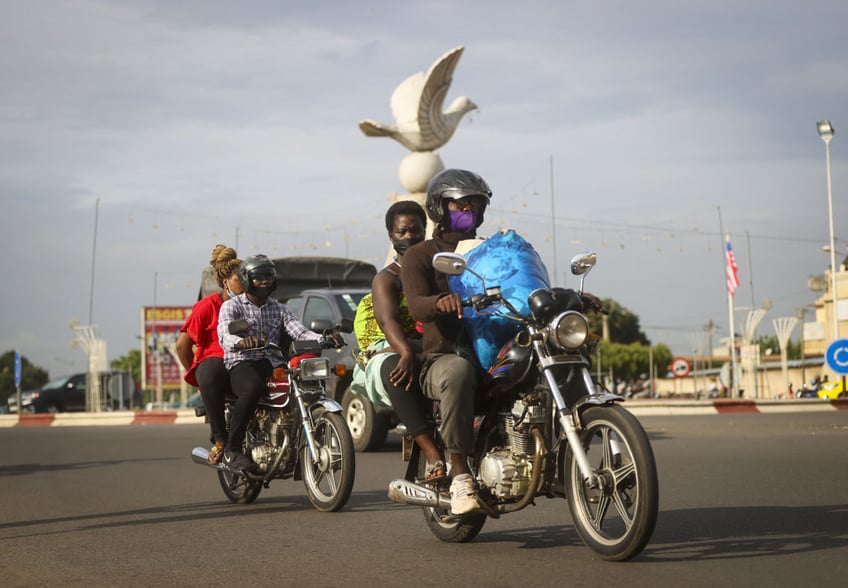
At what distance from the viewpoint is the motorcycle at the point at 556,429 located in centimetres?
538

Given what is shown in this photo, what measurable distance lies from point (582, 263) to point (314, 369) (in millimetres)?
3127

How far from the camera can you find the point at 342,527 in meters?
7.55

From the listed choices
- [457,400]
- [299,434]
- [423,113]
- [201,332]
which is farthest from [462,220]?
[423,113]

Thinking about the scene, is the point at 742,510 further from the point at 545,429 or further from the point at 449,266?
the point at 449,266

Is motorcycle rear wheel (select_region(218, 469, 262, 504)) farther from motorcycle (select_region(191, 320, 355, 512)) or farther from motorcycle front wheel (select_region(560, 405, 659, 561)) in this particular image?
motorcycle front wheel (select_region(560, 405, 659, 561))

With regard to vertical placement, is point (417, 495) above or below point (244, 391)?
below

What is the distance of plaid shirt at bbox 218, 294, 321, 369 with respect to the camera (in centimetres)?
897

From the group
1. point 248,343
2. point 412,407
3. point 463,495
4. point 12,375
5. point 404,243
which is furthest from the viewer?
point 12,375

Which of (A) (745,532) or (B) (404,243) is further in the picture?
(B) (404,243)

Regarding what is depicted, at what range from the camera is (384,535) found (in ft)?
23.3

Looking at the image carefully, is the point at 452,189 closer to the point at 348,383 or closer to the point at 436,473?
the point at 436,473

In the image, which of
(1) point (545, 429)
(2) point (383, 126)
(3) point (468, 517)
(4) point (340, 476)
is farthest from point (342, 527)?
(2) point (383, 126)

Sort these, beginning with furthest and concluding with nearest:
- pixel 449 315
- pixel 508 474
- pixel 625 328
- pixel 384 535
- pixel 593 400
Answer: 1. pixel 625 328
2. pixel 384 535
3. pixel 449 315
4. pixel 508 474
5. pixel 593 400

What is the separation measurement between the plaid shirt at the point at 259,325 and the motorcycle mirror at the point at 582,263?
320 cm
